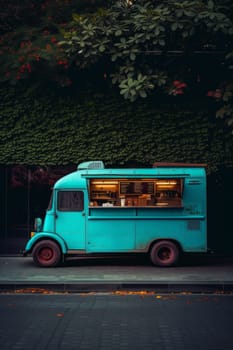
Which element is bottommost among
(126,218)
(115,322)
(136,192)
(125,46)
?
(115,322)

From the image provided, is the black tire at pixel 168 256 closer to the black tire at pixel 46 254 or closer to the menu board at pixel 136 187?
the menu board at pixel 136 187

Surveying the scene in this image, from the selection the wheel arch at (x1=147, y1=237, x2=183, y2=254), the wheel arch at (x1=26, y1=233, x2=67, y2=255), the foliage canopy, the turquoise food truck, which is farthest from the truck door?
the foliage canopy

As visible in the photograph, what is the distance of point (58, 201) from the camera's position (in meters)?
15.4

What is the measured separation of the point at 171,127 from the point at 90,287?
672cm

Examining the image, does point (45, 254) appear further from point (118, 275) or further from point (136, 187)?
point (136, 187)

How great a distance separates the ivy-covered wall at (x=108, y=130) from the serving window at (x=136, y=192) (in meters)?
2.31

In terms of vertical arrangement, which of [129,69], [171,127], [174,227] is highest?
[129,69]

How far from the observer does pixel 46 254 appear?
1536 cm

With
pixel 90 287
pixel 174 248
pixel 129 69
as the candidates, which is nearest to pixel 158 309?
pixel 90 287

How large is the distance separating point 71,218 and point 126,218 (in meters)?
1.36

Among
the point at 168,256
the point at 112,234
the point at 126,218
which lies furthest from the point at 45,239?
the point at 168,256

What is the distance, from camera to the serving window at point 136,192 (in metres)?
15.3

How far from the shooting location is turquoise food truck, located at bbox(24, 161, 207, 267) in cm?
1521

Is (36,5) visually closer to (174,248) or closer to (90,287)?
(174,248)
